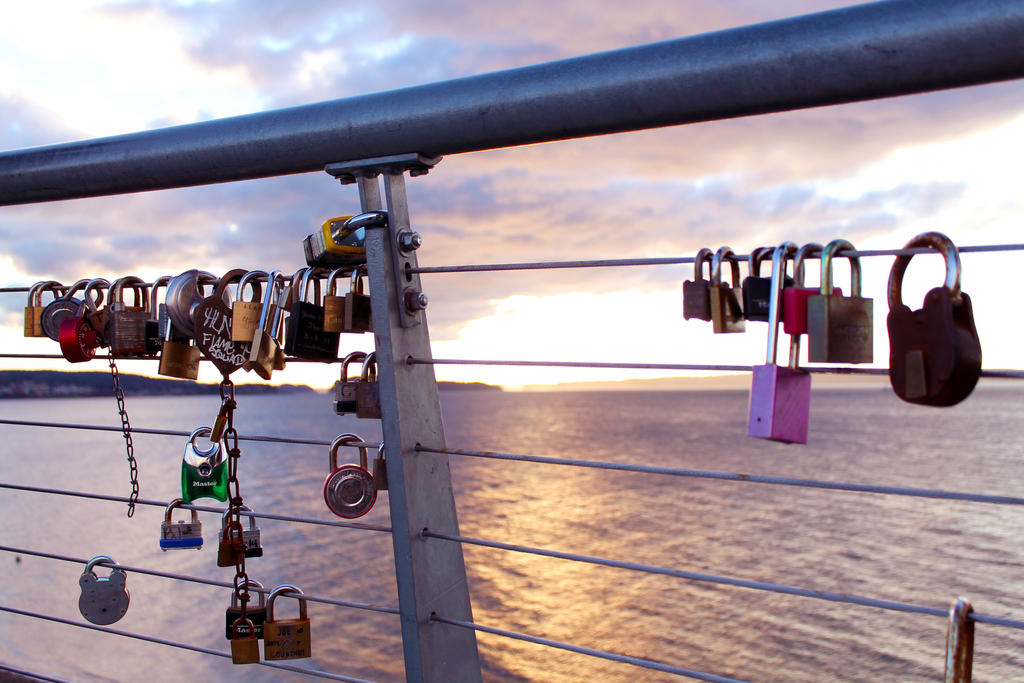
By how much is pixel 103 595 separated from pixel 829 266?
6.72 ft

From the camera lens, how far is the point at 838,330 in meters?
1.10

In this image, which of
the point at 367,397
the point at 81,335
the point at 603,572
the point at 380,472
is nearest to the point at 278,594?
the point at 380,472

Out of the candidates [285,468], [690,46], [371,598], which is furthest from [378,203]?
[285,468]

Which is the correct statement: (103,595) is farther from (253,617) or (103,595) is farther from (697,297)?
(697,297)

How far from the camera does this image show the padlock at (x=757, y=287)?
1.14m

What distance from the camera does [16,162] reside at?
1751mm

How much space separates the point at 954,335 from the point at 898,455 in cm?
5714

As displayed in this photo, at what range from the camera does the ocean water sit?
50.5 feet

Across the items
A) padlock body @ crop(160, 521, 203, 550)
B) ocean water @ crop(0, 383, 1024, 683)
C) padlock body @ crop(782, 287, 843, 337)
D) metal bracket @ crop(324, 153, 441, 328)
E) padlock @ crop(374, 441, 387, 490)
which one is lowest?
ocean water @ crop(0, 383, 1024, 683)

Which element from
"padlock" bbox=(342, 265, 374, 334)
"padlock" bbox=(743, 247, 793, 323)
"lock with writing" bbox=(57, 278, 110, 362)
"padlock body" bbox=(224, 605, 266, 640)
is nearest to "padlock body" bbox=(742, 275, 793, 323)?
"padlock" bbox=(743, 247, 793, 323)

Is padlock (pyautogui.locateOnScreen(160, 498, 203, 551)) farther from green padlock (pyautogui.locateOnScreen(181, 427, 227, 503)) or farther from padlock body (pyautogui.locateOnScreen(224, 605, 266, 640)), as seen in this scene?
padlock body (pyautogui.locateOnScreen(224, 605, 266, 640))

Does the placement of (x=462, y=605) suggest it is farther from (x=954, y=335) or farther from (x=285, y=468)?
(x=285, y=468)

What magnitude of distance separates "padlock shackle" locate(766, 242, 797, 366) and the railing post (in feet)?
2.14

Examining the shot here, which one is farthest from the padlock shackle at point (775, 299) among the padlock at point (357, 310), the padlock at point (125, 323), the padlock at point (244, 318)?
the padlock at point (125, 323)
